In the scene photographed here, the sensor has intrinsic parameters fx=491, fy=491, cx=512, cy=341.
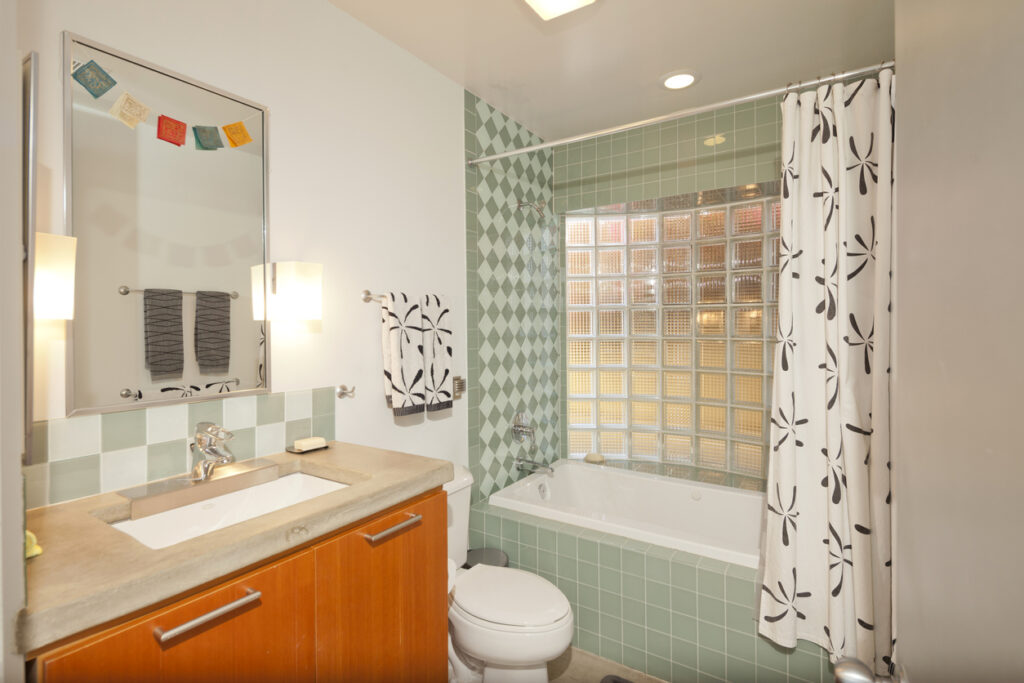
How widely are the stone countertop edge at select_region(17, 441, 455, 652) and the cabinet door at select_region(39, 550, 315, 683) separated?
0.10 feet

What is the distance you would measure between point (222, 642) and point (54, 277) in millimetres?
889

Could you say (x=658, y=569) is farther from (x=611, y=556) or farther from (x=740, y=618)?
(x=740, y=618)

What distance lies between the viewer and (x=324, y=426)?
179cm

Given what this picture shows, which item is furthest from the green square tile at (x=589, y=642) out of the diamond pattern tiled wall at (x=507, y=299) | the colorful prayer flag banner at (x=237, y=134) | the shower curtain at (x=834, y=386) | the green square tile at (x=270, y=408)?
the colorful prayer flag banner at (x=237, y=134)

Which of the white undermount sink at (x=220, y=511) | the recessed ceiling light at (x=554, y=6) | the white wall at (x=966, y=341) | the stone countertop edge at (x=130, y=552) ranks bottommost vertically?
the white undermount sink at (x=220, y=511)

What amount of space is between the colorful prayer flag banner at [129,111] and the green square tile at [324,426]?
1.02 m

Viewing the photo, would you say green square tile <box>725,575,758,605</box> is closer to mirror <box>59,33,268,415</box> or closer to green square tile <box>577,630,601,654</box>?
green square tile <box>577,630,601,654</box>

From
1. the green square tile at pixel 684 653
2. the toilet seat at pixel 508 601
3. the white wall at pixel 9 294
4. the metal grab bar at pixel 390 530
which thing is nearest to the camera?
the white wall at pixel 9 294

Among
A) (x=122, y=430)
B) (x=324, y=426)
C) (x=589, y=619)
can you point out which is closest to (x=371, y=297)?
(x=324, y=426)

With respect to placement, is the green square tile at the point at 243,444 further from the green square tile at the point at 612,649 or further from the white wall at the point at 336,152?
the green square tile at the point at 612,649

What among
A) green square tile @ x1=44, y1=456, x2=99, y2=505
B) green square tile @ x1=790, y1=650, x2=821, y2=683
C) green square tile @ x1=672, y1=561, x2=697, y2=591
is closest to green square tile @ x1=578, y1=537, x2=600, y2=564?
green square tile @ x1=672, y1=561, x2=697, y2=591

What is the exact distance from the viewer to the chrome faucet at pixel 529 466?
9.46 feet

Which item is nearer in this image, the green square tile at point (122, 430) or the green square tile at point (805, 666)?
the green square tile at point (122, 430)

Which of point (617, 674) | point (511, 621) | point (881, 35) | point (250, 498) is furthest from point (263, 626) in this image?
point (881, 35)
